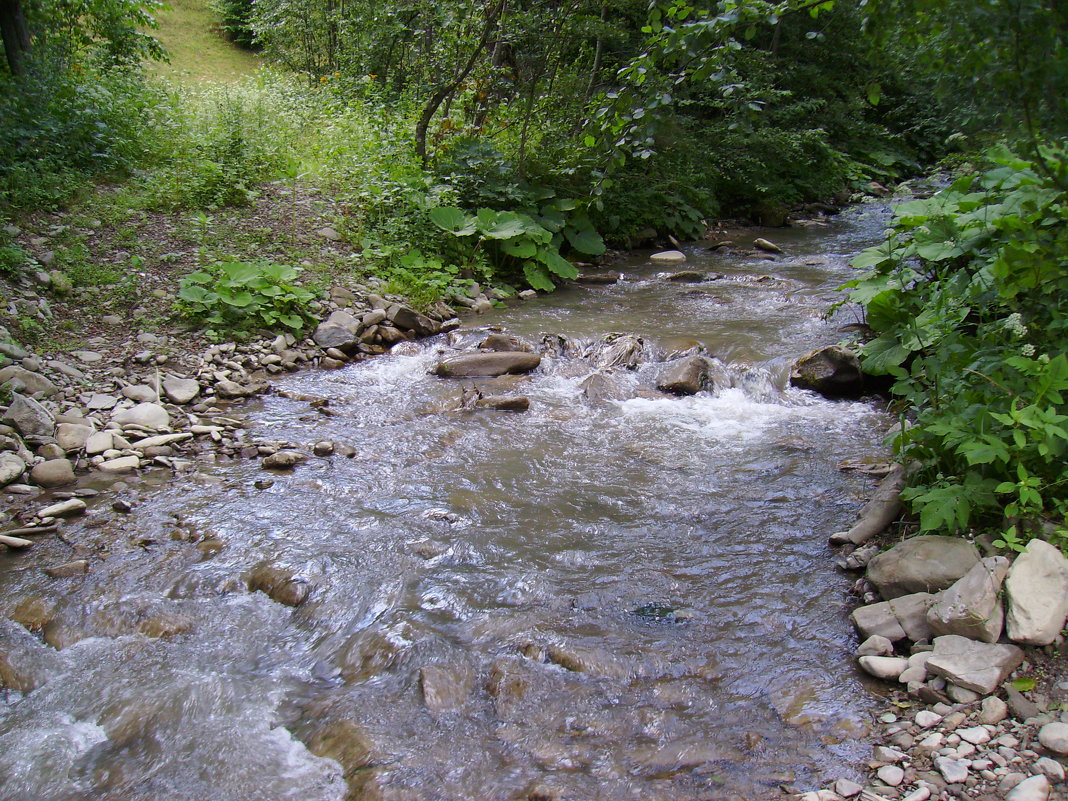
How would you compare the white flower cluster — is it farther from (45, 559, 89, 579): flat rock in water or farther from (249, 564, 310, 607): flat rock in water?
(45, 559, 89, 579): flat rock in water

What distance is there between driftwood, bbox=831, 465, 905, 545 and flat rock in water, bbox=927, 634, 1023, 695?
1172 mm

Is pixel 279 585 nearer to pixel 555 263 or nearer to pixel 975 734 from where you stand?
pixel 975 734

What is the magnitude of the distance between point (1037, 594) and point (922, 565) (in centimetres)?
53

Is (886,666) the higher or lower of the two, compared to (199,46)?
lower

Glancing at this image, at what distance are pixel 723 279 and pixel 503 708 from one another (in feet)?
30.3

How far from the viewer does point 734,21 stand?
291 centimetres

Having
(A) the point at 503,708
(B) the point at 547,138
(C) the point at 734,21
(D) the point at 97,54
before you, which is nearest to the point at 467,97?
(B) the point at 547,138

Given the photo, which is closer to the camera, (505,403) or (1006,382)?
(1006,382)

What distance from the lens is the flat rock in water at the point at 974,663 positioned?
2.87 metres

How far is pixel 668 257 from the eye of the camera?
12648 millimetres

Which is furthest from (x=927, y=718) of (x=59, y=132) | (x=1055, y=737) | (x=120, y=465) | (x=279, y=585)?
(x=59, y=132)

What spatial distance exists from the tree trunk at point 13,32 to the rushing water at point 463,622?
8.47 metres

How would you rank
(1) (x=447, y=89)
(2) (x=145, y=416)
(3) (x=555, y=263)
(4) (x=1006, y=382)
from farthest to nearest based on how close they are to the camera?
(1) (x=447, y=89), (3) (x=555, y=263), (2) (x=145, y=416), (4) (x=1006, y=382)

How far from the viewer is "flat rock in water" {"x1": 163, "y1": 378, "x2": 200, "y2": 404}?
256 inches
